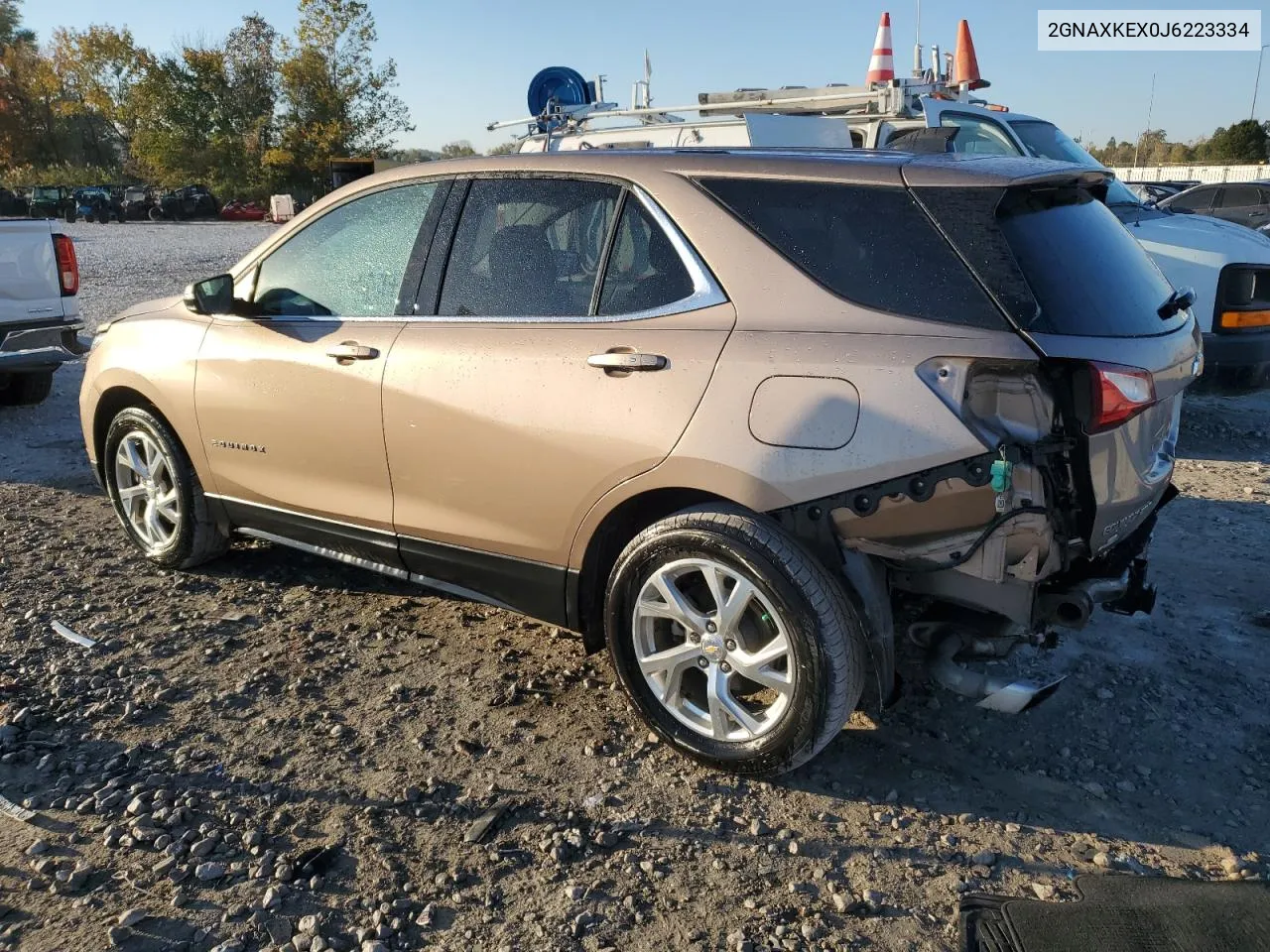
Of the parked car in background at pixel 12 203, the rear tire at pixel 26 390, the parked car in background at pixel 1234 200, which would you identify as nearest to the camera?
the rear tire at pixel 26 390

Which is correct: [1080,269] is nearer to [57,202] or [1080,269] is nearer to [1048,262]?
[1048,262]

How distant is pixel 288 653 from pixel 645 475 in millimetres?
1831

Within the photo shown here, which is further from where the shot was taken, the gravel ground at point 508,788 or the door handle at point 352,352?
the door handle at point 352,352

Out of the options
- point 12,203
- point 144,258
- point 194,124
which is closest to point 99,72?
point 194,124

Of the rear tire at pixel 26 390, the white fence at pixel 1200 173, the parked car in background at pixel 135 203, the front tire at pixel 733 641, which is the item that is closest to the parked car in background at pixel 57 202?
the parked car in background at pixel 135 203

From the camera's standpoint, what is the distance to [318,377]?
13.1 ft

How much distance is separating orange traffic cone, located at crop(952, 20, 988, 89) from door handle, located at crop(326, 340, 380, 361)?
298 inches

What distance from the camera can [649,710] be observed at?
3.32m

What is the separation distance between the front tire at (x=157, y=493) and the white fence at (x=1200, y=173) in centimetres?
4522

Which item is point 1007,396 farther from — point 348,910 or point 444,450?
point 348,910

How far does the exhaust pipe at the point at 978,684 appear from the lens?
2.93 m

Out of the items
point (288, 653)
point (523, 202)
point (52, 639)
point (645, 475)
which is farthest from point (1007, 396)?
point (52, 639)

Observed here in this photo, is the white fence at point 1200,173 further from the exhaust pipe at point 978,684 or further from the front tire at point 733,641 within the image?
the front tire at point 733,641

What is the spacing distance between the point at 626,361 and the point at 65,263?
6314 millimetres
